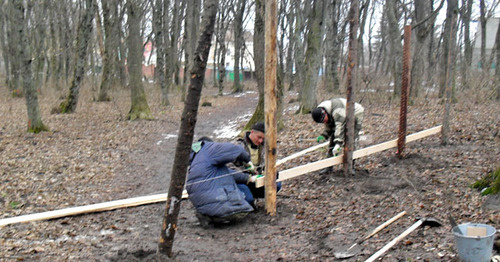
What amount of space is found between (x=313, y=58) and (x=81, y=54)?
27.6ft

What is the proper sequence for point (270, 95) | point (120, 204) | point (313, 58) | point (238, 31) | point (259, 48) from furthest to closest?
point (238, 31)
point (313, 58)
point (259, 48)
point (120, 204)
point (270, 95)

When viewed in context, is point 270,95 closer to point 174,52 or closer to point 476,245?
point 476,245

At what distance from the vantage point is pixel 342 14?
109 feet

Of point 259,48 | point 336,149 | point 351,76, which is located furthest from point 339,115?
point 259,48

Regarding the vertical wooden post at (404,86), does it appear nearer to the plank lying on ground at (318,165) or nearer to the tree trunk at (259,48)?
the plank lying on ground at (318,165)

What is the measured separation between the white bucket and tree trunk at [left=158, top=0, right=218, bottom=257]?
7.66 ft

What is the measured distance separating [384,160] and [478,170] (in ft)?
6.09

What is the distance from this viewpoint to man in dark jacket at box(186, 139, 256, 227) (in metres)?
5.52

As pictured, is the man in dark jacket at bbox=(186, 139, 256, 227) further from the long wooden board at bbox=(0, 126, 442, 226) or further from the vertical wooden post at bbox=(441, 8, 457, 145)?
the vertical wooden post at bbox=(441, 8, 457, 145)

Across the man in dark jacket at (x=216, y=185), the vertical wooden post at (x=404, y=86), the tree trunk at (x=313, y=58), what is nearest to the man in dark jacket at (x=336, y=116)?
the vertical wooden post at (x=404, y=86)

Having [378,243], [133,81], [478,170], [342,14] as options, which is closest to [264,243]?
[378,243]

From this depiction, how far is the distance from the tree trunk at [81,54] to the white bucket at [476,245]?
50.1 feet

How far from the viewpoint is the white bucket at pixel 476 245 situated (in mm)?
3500

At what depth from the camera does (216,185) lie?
5539mm
